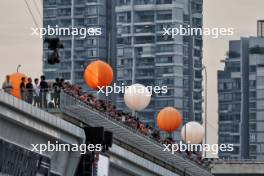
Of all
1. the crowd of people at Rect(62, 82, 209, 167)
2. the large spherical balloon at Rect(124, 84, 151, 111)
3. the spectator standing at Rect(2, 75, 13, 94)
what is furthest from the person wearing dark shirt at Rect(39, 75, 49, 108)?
the large spherical balloon at Rect(124, 84, 151, 111)

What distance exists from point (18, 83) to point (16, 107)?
14.5 ft

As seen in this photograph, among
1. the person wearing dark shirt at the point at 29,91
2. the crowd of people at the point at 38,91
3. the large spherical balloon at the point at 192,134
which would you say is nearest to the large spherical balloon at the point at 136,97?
the large spherical balloon at the point at 192,134

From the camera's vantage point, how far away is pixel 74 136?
6756 cm

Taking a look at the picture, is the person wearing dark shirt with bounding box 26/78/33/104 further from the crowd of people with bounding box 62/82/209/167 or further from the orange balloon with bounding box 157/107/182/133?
the orange balloon with bounding box 157/107/182/133

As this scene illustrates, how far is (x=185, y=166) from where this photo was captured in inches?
3578

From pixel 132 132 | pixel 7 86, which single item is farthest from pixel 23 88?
pixel 132 132

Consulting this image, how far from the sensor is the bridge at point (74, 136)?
60000mm

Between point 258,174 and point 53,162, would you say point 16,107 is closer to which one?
point 53,162

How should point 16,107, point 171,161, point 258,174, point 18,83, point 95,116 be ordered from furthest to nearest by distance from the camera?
point 258,174, point 171,161, point 95,116, point 18,83, point 16,107

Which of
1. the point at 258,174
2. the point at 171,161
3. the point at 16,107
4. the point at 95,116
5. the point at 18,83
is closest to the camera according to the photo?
the point at 16,107

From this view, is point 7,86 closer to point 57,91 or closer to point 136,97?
point 57,91

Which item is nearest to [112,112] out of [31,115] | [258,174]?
[31,115]

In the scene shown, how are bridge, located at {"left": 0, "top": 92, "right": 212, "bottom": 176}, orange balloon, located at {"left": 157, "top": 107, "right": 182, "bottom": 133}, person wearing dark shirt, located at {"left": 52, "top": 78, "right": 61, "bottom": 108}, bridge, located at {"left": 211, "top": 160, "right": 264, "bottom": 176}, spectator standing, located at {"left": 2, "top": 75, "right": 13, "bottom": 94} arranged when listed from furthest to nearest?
bridge, located at {"left": 211, "top": 160, "right": 264, "bottom": 176} < orange balloon, located at {"left": 157, "top": 107, "right": 182, "bottom": 133} < person wearing dark shirt, located at {"left": 52, "top": 78, "right": 61, "bottom": 108} < bridge, located at {"left": 0, "top": 92, "right": 212, "bottom": 176} < spectator standing, located at {"left": 2, "top": 75, "right": 13, "bottom": 94}

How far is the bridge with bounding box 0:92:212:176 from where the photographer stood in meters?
60.0
